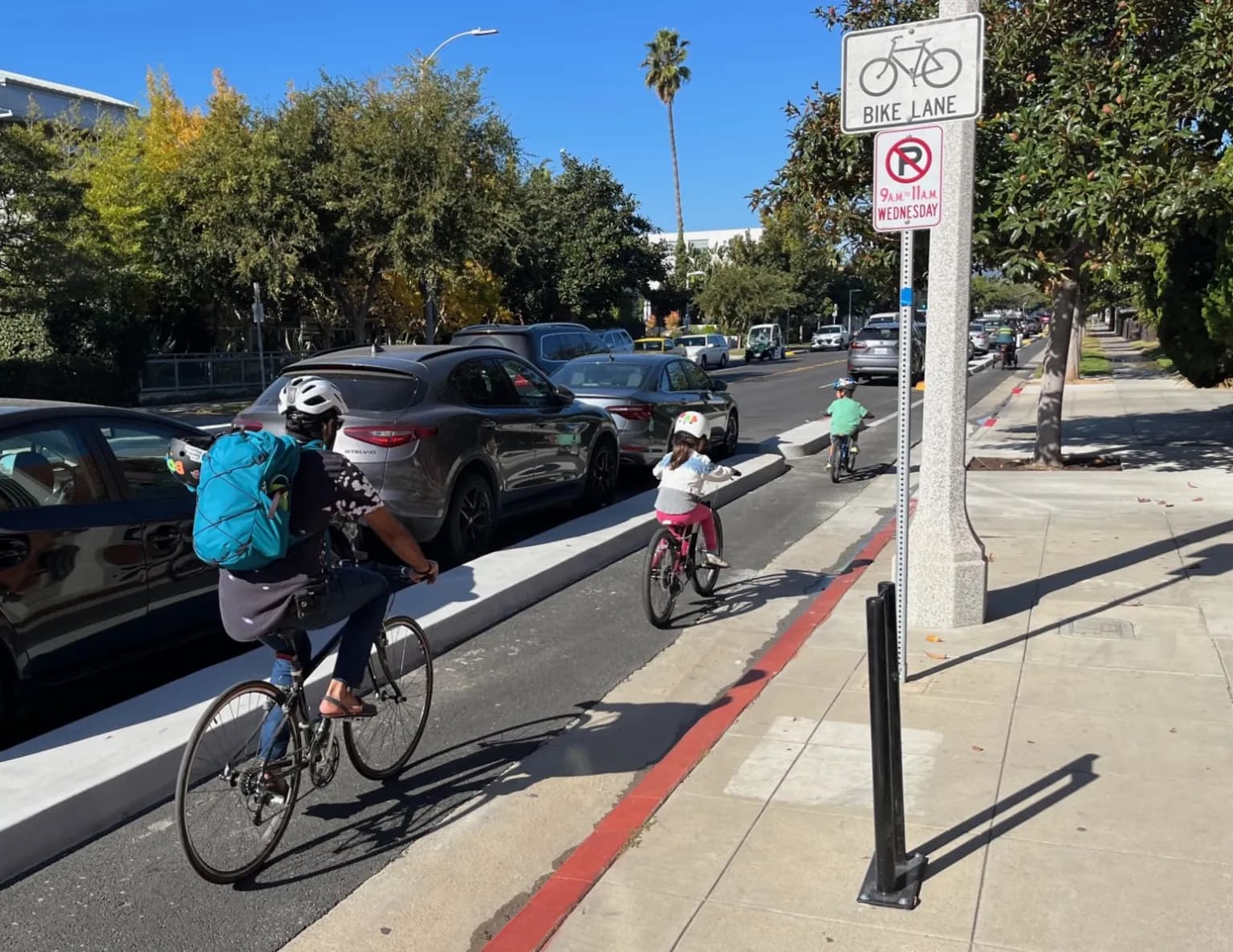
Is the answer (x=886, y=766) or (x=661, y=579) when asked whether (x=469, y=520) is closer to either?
(x=661, y=579)

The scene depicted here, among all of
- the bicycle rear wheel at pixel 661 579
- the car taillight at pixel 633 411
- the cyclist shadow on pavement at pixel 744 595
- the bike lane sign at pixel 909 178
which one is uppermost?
the bike lane sign at pixel 909 178

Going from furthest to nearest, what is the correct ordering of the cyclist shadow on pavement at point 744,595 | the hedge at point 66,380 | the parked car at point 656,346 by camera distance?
the parked car at point 656,346, the hedge at point 66,380, the cyclist shadow on pavement at point 744,595

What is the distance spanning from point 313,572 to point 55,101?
147 feet

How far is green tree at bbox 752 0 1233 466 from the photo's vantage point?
10328 millimetres

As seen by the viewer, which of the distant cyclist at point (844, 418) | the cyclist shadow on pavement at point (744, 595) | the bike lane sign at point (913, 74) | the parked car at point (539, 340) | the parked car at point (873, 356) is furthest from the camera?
the parked car at point (873, 356)

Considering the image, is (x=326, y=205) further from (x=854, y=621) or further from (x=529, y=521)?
(x=854, y=621)

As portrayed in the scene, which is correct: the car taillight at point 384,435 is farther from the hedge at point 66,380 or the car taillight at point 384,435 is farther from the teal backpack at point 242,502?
the hedge at point 66,380

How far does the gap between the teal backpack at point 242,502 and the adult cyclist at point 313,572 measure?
15 cm

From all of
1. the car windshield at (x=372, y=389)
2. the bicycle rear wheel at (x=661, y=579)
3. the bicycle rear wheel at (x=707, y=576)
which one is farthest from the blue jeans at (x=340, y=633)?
the car windshield at (x=372, y=389)

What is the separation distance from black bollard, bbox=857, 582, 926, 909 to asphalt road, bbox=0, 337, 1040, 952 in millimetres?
1483

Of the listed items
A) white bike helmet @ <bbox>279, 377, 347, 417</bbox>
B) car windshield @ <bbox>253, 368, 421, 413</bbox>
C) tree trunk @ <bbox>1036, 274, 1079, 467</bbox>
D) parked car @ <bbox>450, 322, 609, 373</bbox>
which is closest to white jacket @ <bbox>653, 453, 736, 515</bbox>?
car windshield @ <bbox>253, 368, 421, 413</bbox>

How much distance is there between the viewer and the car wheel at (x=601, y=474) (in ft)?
37.1

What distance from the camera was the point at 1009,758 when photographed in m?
4.82

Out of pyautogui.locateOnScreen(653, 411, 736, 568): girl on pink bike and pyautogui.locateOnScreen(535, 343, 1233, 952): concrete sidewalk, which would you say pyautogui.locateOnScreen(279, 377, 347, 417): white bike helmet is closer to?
pyautogui.locateOnScreen(535, 343, 1233, 952): concrete sidewalk
